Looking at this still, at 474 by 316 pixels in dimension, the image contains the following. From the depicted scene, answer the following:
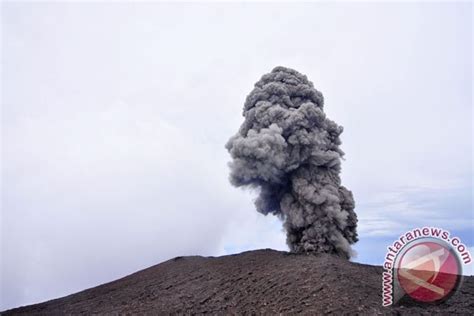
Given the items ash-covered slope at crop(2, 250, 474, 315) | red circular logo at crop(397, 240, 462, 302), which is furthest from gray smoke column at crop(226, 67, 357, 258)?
red circular logo at crop(397, 240, 462, 302)

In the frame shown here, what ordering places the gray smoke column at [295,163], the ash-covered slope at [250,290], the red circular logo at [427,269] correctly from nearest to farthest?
the ash-covered slope at [250,290]
the red circular logo at [427,269]
the gray smoke column at [295,163]

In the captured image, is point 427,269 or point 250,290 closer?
point 427,269

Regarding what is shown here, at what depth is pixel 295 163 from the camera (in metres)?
29.0

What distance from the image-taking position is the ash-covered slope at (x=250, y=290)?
742 inches

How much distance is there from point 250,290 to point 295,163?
1060 cm

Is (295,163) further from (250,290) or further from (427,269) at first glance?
(427,269)

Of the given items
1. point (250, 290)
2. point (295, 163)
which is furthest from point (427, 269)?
point (295, 163)

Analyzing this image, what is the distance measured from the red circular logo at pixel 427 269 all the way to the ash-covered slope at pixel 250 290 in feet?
2.60

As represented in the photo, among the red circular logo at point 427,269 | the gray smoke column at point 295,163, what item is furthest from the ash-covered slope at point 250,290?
the gray smoke column at point 295,163

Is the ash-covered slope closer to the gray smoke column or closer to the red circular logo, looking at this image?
the red circular logo

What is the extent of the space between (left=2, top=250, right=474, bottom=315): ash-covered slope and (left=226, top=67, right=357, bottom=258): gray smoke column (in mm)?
3061

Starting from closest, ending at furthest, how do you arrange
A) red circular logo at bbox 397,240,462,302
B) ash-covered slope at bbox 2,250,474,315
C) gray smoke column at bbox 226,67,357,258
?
1. ash-covered slope at bbox 2,250,474,315
2. red circular logo at bbox 397,240,462,302
3. gray smoke column at bbox 226,67,357,258

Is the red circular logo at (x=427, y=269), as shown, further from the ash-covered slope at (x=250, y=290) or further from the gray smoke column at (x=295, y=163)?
the gray smoke column at (x=295, y=163)

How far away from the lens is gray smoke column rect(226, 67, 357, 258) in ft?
91.2
